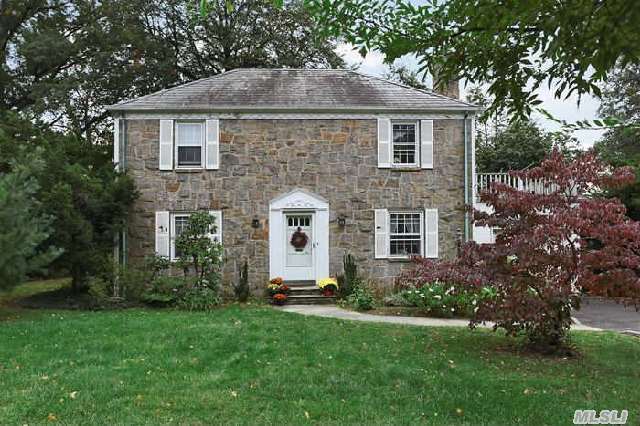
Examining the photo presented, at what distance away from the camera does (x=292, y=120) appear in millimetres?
14383

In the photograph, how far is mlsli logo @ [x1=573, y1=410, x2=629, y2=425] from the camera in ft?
15.3

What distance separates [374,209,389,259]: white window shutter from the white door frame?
1.33 meters

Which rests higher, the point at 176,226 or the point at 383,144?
the point at 383,144

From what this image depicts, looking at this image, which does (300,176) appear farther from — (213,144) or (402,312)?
(402,312)

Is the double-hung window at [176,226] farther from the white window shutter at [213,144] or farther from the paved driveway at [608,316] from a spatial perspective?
the paved driveway at [608,316]

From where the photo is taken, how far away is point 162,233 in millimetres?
14039

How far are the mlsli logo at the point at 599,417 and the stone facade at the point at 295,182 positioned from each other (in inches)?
371

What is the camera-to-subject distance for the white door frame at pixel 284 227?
14203 mm

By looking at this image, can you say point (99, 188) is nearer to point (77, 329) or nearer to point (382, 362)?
point (77, 329)

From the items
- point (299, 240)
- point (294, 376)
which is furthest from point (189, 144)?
point (294, 376)

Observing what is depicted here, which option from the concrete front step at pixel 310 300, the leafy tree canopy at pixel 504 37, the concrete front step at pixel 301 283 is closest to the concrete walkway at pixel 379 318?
the concrete front step at pixel 310 300

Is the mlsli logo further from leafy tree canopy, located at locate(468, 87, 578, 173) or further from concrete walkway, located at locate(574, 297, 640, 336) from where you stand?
leafy tree canopy, located at locate(468, 87, 578, 173)

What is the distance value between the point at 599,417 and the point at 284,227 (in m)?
10.2

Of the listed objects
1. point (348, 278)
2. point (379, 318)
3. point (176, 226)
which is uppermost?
point (176, 226)
